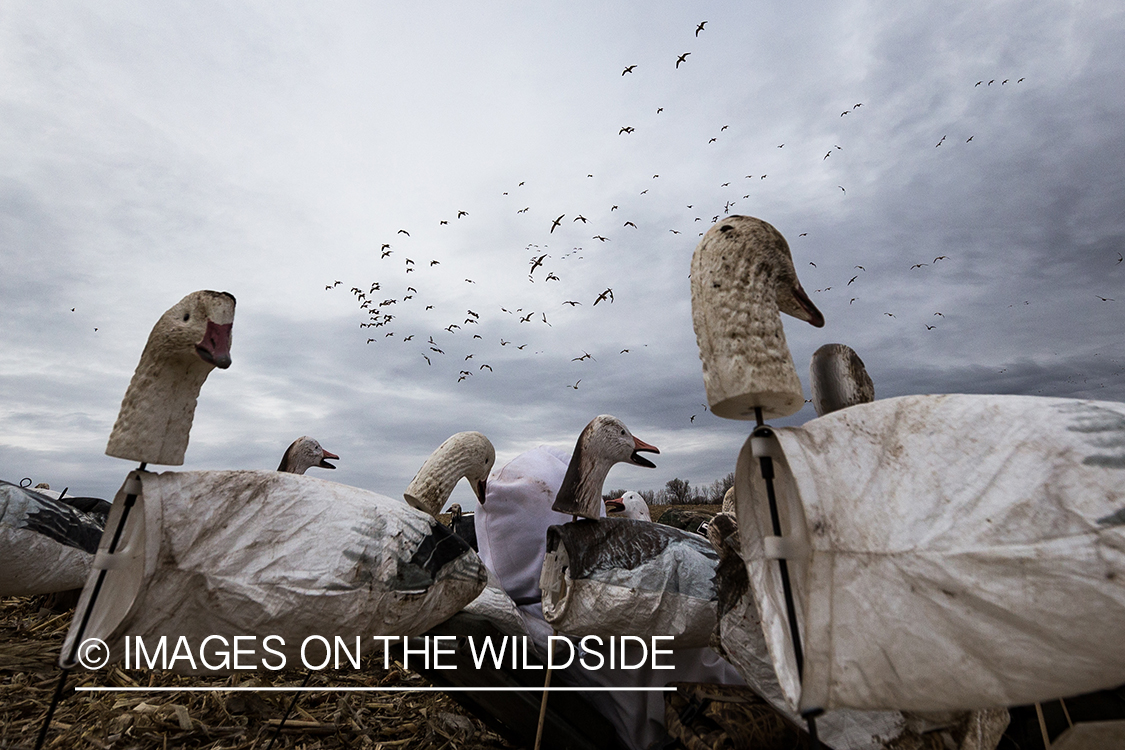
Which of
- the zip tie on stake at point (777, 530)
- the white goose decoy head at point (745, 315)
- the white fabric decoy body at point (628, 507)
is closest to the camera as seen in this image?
the zip tie on stake at point (777, 530)

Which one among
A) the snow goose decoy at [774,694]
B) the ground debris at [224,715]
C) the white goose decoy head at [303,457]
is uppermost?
the white goose decoy head at [303,457]

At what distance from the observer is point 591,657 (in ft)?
10.3

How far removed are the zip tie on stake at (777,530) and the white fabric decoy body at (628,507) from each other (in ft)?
12.0

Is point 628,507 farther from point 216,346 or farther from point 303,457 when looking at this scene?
point 216,346

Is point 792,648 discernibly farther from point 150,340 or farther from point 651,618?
point 150,340

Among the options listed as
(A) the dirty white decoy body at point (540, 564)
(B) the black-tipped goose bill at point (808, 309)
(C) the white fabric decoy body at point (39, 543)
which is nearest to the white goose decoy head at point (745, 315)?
(B) the black-tipped goose bill at point (808, 309)

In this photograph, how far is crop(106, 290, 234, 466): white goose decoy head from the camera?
7.30 feet

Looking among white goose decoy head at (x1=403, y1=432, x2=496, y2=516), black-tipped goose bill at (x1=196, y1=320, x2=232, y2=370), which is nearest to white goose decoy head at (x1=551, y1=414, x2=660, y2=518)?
white goose decoy head at (x1=403, y1=432, x2=496, y2=516)

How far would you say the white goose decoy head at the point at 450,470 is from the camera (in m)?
3.38

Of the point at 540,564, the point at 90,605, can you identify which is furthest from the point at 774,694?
the point at 90,605

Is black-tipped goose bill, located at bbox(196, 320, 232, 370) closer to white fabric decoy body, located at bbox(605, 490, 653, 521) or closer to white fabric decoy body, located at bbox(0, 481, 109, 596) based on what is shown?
white fabric decoy body, located at bbox(0, 481, 109, 596)

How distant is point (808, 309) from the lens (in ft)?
6.54

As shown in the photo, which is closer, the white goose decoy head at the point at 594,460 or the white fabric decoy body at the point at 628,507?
the white goose decoy head at the point at 594,460

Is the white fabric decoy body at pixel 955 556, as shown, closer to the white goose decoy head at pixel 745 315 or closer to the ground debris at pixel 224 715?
the white goose decoy head at pixel 745 315
